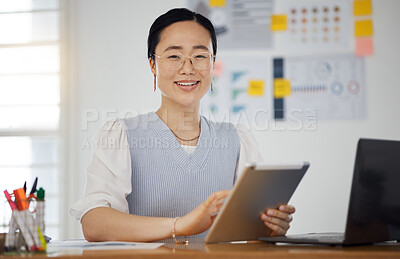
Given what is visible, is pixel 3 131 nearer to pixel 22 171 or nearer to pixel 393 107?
pixel 22 171

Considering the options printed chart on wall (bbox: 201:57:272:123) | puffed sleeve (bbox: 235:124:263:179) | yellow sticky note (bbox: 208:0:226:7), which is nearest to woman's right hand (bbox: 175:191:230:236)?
puffed sleeve (bbox: 235:124:263:179)

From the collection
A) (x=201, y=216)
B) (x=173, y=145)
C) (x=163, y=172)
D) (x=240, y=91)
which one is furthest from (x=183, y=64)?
(x=240, y=91)

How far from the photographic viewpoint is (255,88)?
3.47 metres

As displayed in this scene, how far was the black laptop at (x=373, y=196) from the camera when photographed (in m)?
1.17

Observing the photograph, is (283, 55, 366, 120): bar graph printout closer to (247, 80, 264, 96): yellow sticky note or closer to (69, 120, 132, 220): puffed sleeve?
(247, 80, 264, 96): yellow sticky note

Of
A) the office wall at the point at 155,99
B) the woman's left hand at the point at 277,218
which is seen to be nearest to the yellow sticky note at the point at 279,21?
the office wall at the point at 155,99

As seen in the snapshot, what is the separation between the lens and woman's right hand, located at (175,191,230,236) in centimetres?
135

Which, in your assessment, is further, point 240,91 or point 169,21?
point 240,91

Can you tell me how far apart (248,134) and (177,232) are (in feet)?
2.55

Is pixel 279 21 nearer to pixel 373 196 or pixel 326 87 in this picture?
pixel 326 87

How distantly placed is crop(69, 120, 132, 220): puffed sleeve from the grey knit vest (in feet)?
0.17

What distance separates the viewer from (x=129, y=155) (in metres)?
1.85

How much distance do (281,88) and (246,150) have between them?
147 cm

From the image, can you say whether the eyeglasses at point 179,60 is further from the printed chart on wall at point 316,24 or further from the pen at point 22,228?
the printed chart on wall at point 316,24
